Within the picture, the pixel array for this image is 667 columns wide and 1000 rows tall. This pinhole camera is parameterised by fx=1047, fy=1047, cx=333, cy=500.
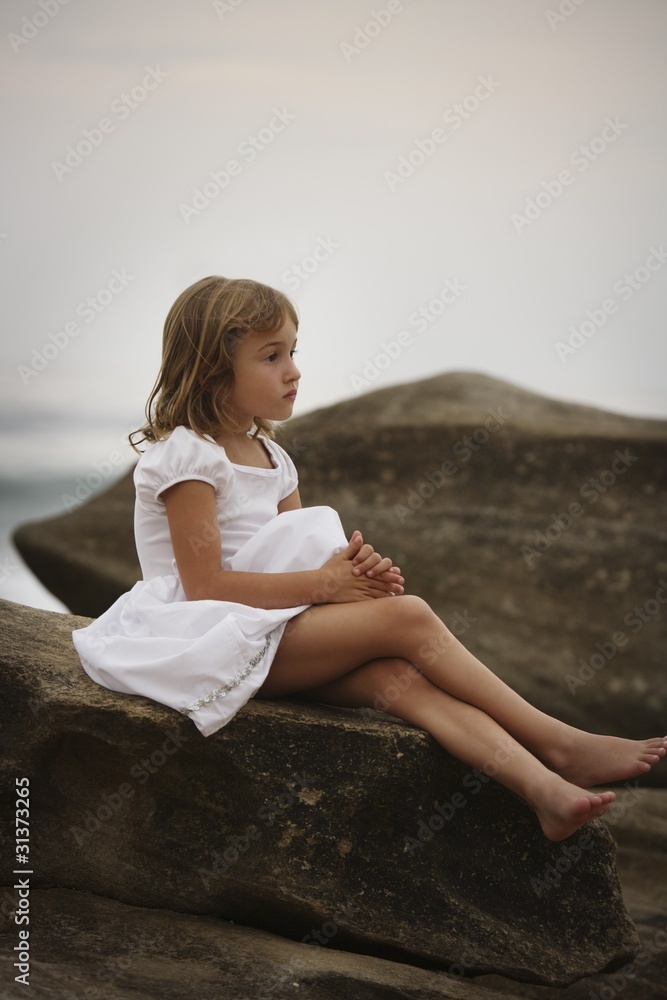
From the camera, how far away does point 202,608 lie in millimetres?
2639

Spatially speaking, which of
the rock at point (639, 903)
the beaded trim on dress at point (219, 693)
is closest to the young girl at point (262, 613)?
the beaded trim on dress at point (219, 693)

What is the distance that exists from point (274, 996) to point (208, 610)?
2.96 ft

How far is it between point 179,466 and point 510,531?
11.0ft

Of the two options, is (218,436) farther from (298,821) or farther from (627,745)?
(627,745)

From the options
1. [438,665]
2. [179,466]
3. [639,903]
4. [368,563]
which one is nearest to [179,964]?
[438,665]

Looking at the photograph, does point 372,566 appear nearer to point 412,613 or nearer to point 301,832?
point 412,613

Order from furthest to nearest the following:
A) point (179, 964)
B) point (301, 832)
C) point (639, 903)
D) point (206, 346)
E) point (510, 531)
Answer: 1. point (510, 531)
2. point (639, 903)
3. point (206, 346)
4. point (301, 832)
5. point (179, 964)

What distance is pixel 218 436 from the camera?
2.94m

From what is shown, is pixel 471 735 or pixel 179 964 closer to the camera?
pixel 179 964

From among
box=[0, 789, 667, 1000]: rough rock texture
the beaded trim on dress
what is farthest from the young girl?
box=[0, 789, 667, 1000]: rough rock texture

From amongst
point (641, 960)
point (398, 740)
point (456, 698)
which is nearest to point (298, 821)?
point (398, 740)

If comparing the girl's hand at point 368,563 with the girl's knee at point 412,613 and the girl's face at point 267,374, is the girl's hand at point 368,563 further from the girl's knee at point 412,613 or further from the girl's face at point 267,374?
the girl's face at point 267,374

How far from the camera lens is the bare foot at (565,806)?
245cm

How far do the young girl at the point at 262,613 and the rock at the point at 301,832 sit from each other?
0.09 meters
